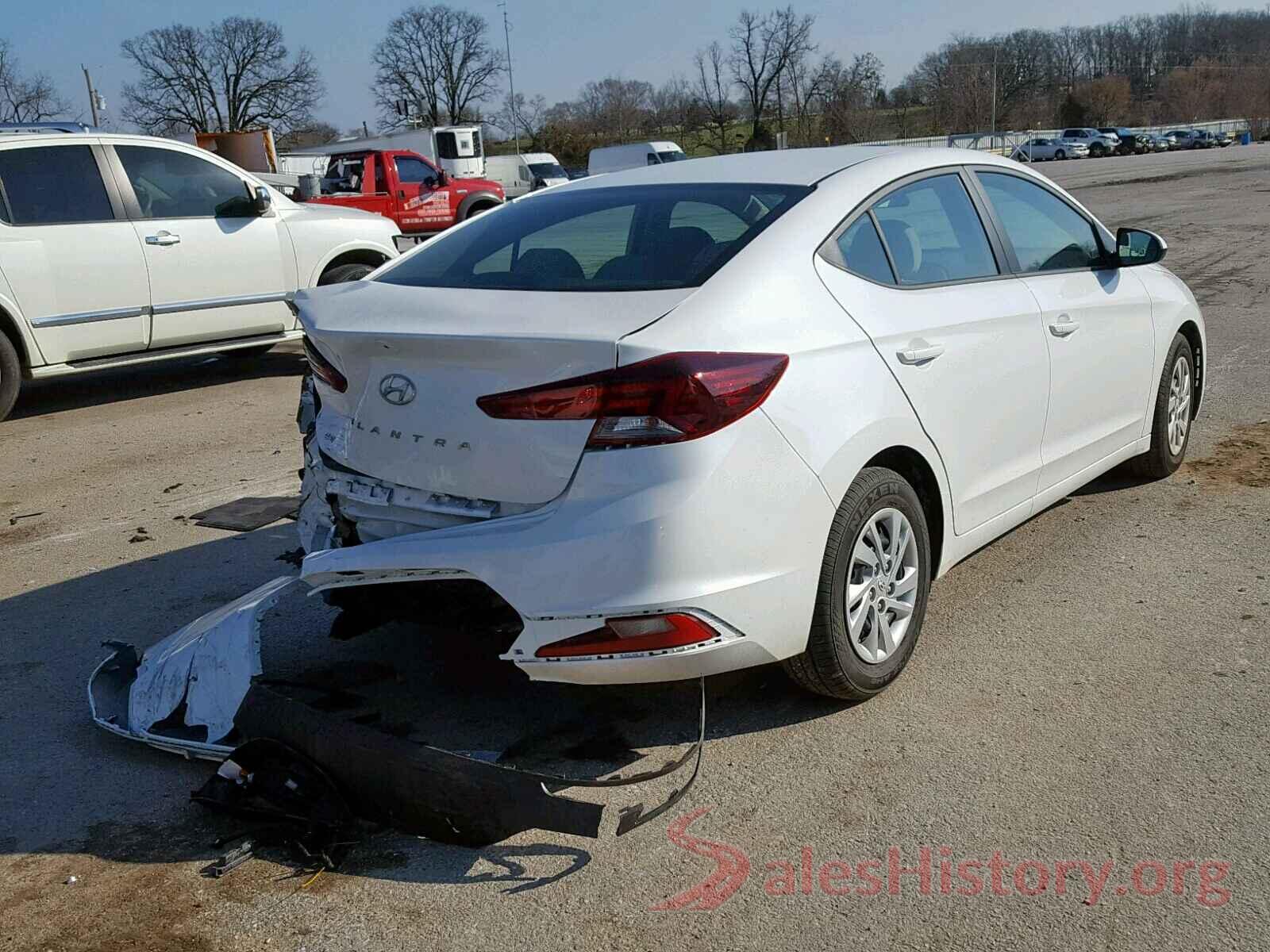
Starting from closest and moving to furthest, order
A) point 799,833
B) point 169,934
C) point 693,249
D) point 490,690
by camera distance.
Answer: point 169,934
point 799,833
point 693,249
point 490,690

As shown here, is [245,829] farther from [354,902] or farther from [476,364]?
[476,364]

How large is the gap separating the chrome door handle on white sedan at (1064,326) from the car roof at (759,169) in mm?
761

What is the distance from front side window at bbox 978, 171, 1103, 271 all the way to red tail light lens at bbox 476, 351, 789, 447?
1.99 metres

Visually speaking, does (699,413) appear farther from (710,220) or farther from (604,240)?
(604,240)

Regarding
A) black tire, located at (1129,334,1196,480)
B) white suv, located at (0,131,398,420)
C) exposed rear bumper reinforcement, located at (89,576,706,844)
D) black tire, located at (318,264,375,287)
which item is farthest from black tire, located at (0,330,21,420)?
black tire, located at (1129,334,1196,480)

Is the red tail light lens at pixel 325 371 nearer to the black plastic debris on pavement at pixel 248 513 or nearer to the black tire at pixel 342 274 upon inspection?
the black plastic debris on pavement at pixel 248 513

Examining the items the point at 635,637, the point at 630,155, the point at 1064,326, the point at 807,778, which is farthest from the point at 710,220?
the point at 630,155

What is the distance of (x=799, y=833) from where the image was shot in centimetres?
304

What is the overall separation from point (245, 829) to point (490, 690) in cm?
98

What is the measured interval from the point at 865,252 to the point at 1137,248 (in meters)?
1.93

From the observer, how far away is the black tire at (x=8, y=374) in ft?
27.4

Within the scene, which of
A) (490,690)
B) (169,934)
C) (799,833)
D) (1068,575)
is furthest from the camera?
(1068,575)

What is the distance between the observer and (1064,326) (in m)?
4.51

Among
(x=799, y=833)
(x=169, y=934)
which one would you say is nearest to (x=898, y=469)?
(x=799, y=833)
